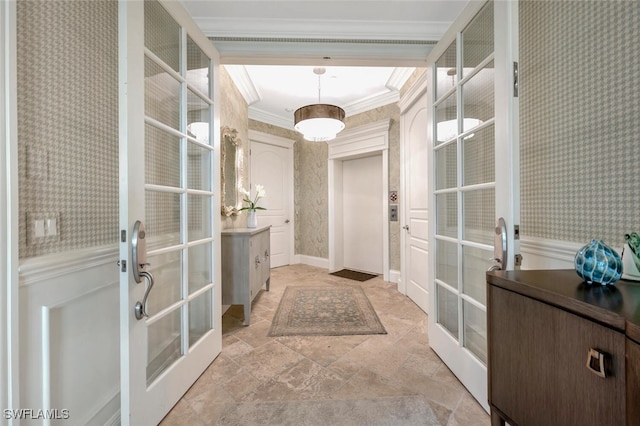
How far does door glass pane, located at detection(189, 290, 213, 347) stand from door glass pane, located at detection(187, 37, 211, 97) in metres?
1.39

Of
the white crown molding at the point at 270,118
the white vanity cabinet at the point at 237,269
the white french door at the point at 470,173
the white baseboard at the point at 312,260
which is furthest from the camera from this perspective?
the white baseboard at the point at 312,260

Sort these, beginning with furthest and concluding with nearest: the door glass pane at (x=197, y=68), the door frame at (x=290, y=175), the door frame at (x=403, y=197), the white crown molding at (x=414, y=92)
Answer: the door frame at (x=290, y=175)
the door frame at (x=403, y=197)
the white crown molding at (x=414, y=92)
the door glass pane at (x=197, y=68)

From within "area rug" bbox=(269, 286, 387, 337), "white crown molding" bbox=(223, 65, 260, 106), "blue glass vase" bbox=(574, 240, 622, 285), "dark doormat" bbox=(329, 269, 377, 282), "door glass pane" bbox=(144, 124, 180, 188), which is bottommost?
"area rug" bbox=(269, 286, 387, 337)

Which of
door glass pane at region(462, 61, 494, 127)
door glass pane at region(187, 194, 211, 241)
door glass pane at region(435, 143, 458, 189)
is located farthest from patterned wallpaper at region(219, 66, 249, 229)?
door glass pane at region(462, 61, 494, 127)

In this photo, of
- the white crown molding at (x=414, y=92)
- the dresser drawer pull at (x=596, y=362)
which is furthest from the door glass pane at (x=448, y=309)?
the white crown molding at (x=414, y=92)

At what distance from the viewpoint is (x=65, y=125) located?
1016 millimetres

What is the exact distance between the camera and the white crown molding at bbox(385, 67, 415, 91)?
2934mm

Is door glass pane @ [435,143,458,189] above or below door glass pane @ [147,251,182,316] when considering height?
above

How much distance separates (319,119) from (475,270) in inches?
77.6

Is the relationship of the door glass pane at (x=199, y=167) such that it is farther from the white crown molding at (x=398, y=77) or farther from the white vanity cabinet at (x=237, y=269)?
the white crown molding at (x=398, y=77)

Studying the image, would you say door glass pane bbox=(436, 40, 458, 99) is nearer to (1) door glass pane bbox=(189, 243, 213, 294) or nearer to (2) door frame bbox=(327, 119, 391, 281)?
(2) door frame bbox=(327, 119, 391, 281)

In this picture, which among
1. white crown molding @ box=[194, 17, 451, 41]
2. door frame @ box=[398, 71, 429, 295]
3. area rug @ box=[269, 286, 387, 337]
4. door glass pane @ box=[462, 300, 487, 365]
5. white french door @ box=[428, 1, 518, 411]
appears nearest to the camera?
white french door @ box=[428, 1, 518, 411]

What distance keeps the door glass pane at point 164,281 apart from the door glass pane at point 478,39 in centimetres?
205

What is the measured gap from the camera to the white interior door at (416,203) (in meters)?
2.72
